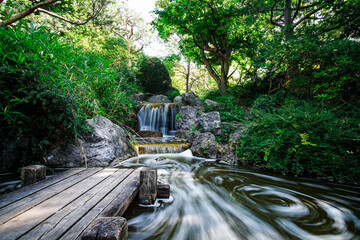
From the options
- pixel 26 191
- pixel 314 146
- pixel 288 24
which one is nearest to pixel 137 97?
pixel 288 24

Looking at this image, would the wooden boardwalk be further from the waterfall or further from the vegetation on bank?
the waterfall

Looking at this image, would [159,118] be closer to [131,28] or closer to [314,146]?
[314,146]

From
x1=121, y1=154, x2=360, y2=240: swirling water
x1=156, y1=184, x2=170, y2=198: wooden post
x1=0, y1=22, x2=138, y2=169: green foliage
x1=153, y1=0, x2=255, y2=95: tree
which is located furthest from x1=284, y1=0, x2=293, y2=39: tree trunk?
x1=0, y1=22, x2=138, y2=169: green foliage

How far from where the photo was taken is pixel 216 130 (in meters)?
6.09

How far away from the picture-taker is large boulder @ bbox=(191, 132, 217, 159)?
17.3ft

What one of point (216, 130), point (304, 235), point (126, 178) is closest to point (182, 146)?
point (216, 130)

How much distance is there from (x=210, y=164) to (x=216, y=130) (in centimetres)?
178

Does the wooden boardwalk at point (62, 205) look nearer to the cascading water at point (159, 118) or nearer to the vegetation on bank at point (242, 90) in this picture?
the vegetation on bank at point (242, 90)

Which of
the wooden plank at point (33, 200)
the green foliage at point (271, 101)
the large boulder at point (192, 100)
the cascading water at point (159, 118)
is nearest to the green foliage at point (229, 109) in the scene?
the green foliage at point (271, 101)

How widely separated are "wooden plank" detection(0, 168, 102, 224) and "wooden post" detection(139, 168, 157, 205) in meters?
0.91

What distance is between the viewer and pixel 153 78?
15.6m

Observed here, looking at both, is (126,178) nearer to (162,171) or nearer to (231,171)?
(162,171)

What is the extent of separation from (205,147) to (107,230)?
15.5 feet

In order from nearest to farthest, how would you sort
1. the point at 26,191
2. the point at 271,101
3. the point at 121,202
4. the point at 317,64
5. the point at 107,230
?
the point at 107,230 → the point at 121,202 → the point at 26,191 → the point at 317,64 → the point at 271,101
